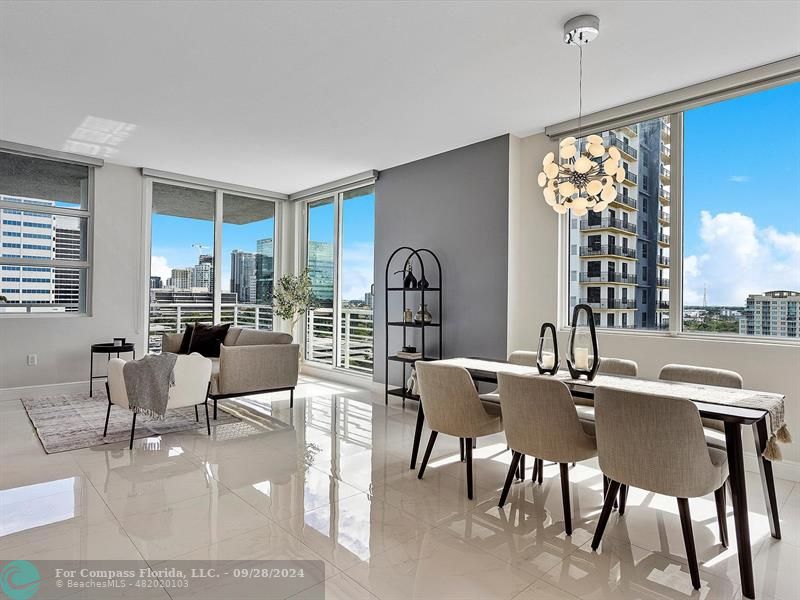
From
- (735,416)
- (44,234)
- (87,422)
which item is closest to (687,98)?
(735,416)

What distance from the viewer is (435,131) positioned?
4.69 metres

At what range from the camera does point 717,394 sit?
250 centimetres

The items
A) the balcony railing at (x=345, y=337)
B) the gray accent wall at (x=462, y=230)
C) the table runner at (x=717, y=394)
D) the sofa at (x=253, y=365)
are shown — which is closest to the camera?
the table runner at (x=717, y=394)

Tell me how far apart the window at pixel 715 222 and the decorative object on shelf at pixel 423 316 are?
174cm

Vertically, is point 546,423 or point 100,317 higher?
point 100,317

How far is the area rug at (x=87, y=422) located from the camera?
3.92m

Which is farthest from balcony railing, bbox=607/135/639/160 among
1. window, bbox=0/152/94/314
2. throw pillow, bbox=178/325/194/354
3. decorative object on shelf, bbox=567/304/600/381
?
window, bbox=0/152/94/314

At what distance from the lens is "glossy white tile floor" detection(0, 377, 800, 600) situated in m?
2.10

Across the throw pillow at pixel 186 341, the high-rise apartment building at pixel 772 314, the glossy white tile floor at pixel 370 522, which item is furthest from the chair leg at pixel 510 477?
the throw pillow at pixel 186 341

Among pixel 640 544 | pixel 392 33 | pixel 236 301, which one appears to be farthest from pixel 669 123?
pixel 236 301

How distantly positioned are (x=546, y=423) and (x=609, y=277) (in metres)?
2.32

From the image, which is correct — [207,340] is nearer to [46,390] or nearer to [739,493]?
[46,390]

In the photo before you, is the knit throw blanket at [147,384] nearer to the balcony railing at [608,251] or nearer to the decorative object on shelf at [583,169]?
the decorative object on shelf at [583,169]

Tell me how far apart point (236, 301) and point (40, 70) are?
4098 millimetres
